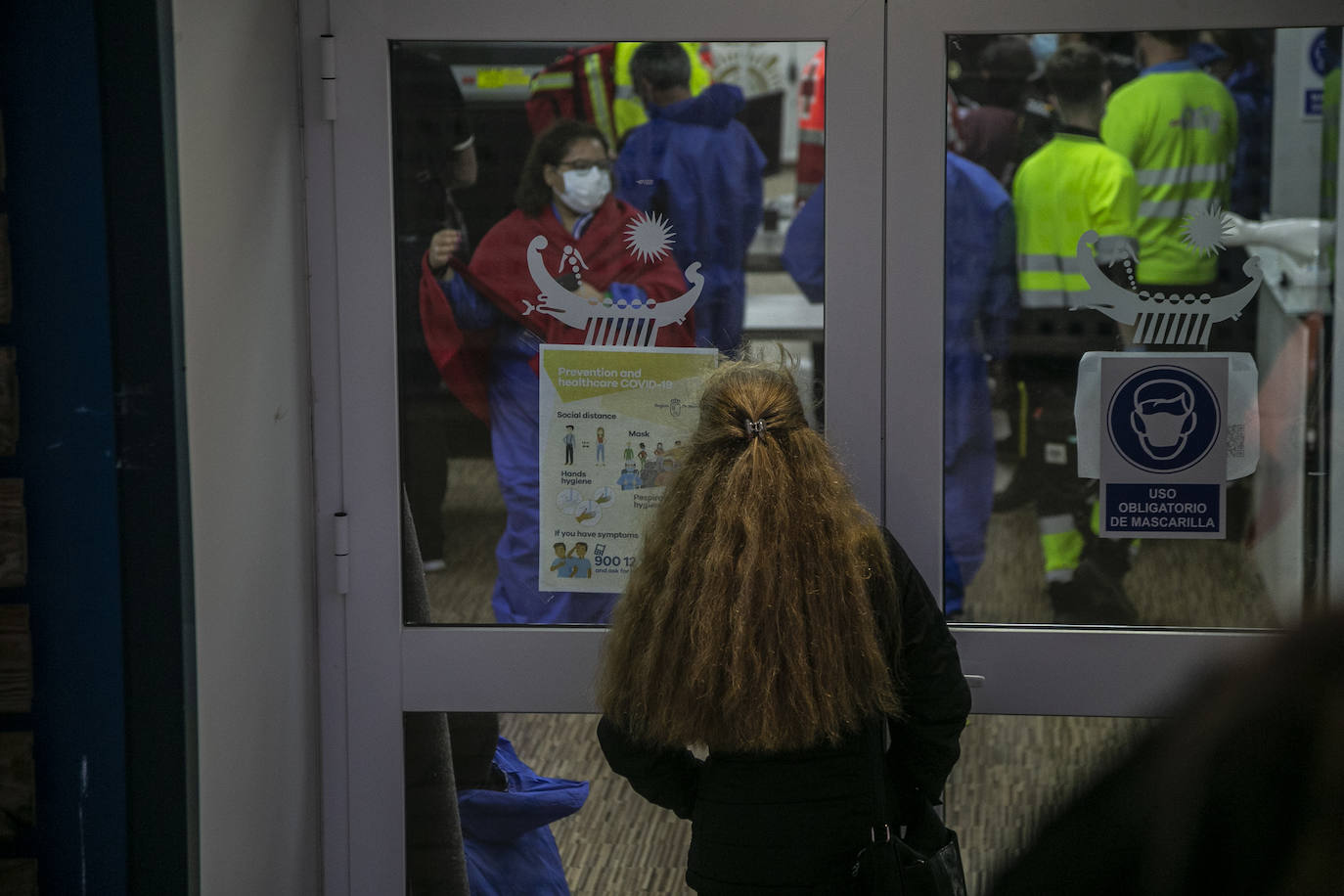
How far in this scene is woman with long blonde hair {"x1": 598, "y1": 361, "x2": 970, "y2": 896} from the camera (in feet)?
6.85

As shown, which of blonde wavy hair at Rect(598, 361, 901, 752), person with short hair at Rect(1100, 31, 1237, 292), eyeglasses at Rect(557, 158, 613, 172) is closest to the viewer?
blonde wavy hair at Rect(598, 361, 901, 752)

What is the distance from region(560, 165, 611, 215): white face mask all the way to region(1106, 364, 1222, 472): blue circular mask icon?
43.6 inches

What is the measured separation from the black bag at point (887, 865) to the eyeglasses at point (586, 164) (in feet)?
4.11

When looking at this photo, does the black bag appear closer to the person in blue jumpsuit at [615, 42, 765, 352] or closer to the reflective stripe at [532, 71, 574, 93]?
the person in blue jumpsuit at [615, 42, 765, 352]

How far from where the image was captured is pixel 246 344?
101 inches

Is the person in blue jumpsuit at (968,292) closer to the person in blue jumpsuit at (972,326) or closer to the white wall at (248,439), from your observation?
the person in blue jumpsuit at (972,326)

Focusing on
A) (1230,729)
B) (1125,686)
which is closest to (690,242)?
(1125,686)

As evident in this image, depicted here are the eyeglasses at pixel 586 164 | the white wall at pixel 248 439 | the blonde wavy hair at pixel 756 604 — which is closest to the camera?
the blonde wavy hair at pixel 756 604

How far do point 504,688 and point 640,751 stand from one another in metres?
0.70

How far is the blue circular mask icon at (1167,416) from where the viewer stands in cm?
271

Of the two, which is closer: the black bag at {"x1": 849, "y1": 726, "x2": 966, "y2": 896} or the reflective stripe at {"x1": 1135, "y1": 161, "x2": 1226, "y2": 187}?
the black bag at {"x1": 849, "y1": 726, "x2": 966, "y2": 896}

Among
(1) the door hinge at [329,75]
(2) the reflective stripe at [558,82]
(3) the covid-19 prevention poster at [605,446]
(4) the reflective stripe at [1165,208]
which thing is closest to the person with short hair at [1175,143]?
(4) the reflective stripe at [1165,208]

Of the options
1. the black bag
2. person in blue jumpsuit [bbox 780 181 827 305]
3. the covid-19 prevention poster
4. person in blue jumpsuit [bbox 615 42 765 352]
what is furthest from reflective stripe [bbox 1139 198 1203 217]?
the black bag

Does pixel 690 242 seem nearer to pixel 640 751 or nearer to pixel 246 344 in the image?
pixel 246 344
